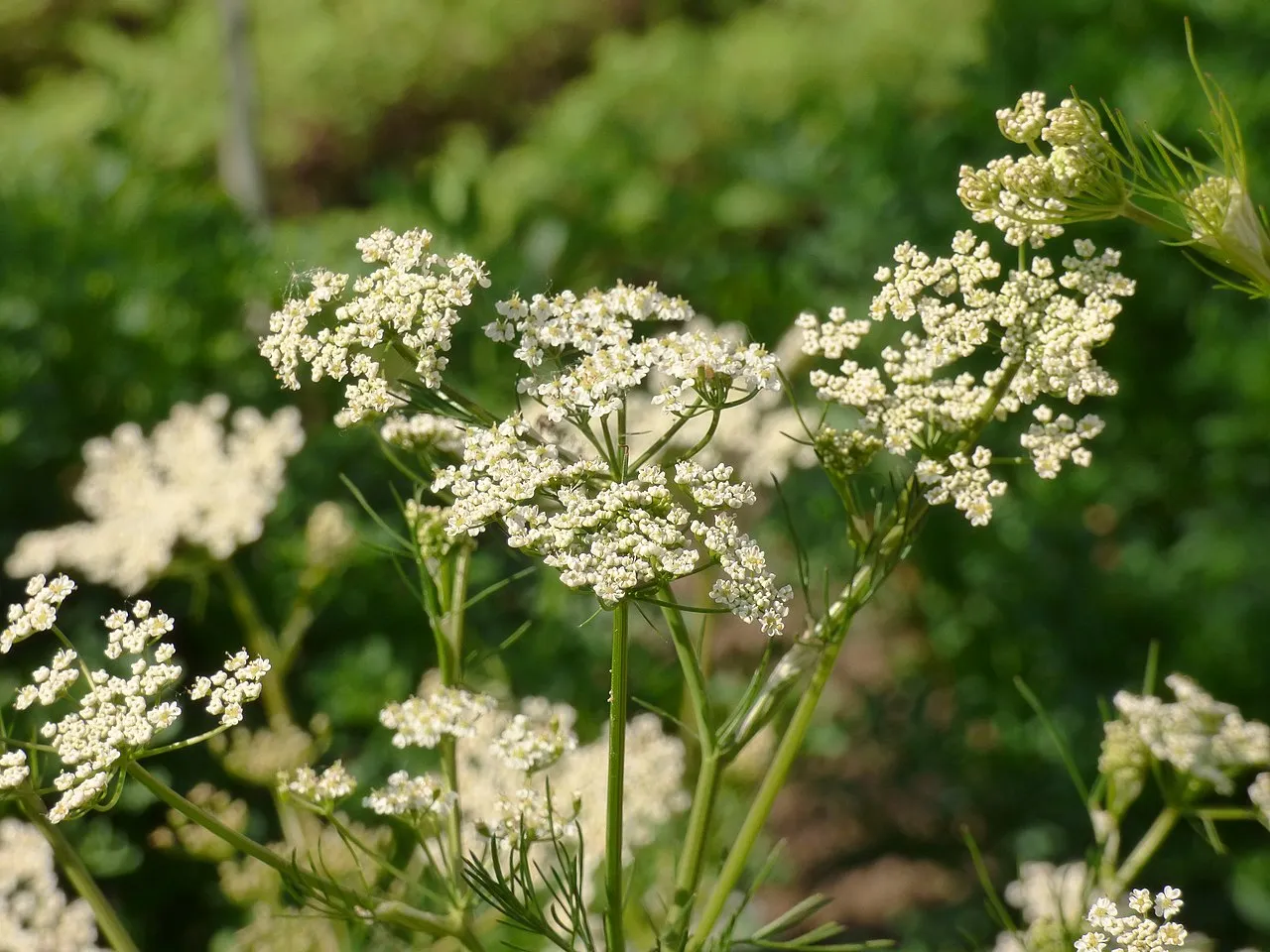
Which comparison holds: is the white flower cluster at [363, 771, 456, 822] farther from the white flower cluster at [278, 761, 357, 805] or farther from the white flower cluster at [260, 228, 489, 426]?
the white flower cluster at [260, 228, 489, 426]

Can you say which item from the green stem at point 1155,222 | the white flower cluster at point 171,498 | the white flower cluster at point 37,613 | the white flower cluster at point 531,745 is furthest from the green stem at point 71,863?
the green stem at point 1155,222

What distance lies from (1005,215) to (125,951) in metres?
1.03

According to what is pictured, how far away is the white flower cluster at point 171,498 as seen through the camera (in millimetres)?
1891

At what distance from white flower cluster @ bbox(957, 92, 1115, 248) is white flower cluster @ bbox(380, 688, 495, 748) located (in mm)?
611

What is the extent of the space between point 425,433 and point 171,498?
35.2 inches

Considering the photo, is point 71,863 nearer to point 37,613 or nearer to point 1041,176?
point 37,613

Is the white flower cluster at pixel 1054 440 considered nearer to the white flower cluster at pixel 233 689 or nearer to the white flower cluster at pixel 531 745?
the white flower cluster at pixel 531 745

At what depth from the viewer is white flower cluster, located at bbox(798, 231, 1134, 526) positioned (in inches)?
40.9

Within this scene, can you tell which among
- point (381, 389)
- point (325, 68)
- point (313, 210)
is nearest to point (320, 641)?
point (381, 389)

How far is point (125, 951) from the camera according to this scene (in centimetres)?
122

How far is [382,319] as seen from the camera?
1015 millimetres

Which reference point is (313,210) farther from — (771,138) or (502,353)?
(502,353)

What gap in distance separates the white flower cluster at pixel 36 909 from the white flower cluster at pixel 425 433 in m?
0.66

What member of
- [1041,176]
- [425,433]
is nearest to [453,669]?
[425,433]
